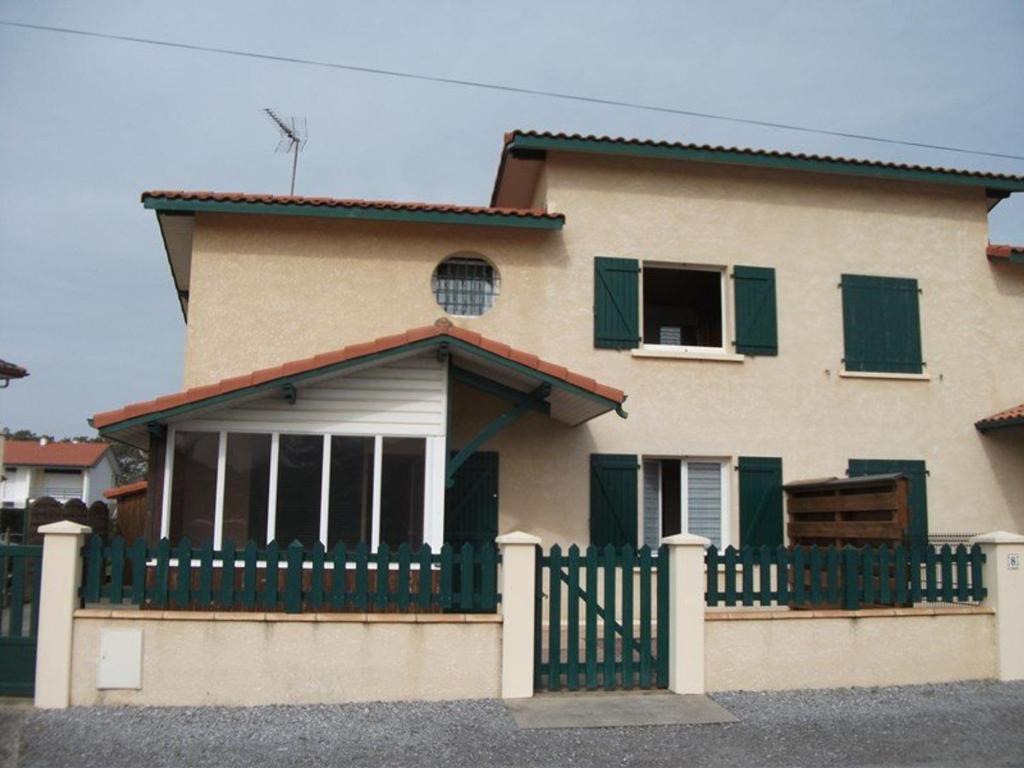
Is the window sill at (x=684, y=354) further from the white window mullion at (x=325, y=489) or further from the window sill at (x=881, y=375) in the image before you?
the white window mullion at (x=325, y=489)

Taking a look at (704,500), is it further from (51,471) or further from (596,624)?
(51,471)

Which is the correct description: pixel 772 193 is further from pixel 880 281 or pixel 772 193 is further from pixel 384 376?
pixel 384 376

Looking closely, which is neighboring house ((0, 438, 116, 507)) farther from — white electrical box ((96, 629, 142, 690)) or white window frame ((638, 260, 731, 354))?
white electrical box ((96, 629, 142, 690))

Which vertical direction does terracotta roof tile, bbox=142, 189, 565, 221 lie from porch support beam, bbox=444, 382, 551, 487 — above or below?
above

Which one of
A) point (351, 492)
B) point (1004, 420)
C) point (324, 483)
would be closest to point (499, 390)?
point (351, 492)

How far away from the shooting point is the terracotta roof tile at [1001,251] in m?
13.6

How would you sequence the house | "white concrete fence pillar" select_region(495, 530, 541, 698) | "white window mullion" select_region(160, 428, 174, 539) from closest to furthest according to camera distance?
"white concrete fence pillar" select_region(495, 530, 541, 698) < "white window mullion" select_region(160, 428, 174, 539) < the house

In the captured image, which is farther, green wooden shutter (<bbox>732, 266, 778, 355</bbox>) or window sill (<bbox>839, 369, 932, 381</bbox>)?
window sill (<bbox>839, 369, 932, 381</bbox>)

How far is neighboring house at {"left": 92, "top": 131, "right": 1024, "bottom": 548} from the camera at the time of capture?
1195 centimetres

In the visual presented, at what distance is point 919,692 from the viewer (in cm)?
870

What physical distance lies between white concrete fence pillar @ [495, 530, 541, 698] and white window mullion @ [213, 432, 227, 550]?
10.2ft

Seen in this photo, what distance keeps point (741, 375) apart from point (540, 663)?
593 centimetres

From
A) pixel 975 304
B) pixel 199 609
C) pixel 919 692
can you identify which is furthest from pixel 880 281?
pixel 199 609

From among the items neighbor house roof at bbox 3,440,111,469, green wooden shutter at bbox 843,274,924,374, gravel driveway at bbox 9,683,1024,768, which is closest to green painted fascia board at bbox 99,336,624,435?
gravel driveway at bbox 9,683,1024,768
